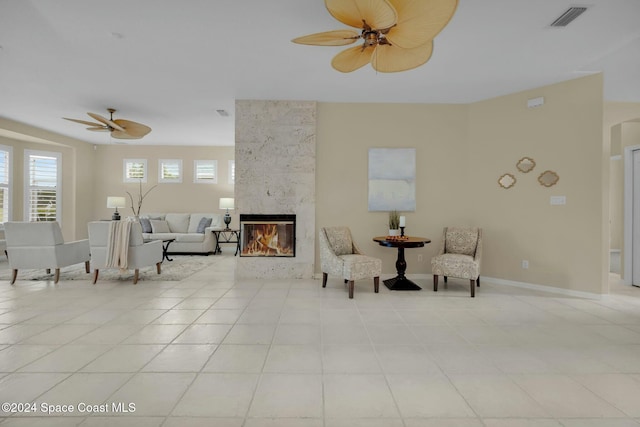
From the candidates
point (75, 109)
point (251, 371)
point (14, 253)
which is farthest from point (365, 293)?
point (75, 109)

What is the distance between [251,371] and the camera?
2312mm

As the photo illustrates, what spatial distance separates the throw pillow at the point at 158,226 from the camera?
27.3ft

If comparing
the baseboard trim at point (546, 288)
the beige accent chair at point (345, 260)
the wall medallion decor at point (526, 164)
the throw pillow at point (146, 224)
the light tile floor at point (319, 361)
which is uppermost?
the wall medallion decor at point (526, 164)

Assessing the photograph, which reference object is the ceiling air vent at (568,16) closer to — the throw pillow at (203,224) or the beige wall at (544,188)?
the beige wall at (544,188)

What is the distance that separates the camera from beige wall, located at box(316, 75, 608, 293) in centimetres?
442

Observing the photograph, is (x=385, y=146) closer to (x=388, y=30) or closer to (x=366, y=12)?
(x=388, y=30)

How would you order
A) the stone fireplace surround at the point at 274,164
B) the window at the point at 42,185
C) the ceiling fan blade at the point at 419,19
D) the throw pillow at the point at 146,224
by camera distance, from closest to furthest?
the ceiling fan blade at the point at 419,19 < the stone fireplace surround at the point at 274,164 < the window at the point at 42,185 < the throw pillow at the point at 146,224

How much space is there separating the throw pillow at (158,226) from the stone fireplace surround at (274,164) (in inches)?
159

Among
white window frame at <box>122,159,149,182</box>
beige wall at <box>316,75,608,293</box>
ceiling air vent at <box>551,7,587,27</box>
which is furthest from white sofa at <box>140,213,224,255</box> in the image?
ceiling air vent at <box>551,7,587,27</box>

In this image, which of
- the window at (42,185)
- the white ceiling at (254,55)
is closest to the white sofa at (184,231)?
the window at (42,185)

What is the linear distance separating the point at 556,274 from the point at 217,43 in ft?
17.4

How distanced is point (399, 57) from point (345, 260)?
262cm

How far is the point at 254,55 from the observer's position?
387 cm

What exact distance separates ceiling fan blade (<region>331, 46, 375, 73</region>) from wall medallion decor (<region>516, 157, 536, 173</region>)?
3.30m
